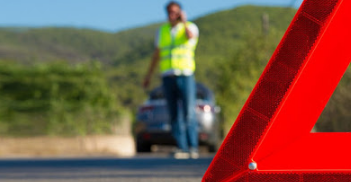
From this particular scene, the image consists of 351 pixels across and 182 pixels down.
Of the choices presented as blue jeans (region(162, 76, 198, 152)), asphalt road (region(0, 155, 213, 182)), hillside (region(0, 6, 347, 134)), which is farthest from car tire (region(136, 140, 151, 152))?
hillside (region(0, 6, 347, 134))

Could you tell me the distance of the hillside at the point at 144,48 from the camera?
160 ft

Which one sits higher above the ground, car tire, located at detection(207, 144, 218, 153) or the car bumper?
the car bumper

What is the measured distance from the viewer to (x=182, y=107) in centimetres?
1060

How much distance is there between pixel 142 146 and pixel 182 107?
18.1 ft

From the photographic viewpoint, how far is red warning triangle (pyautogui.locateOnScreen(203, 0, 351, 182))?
373 cm

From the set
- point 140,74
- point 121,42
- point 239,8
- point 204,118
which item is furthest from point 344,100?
point 121,42

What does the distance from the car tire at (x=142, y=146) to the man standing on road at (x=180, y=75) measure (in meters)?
5.12

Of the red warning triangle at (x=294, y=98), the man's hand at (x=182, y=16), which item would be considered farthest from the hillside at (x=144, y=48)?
the red warning triangle at (x=294, y=98)

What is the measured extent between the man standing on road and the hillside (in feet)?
52.1

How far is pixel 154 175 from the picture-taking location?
6.90 metres

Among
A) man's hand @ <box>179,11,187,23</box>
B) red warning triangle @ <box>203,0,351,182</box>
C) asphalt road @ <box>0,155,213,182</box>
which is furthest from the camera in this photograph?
man's hand @ <box>179,11,187,23</box>

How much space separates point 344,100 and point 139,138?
3.95 meters

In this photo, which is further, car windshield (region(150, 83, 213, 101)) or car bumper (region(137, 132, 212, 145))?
car windshield (region(150, 83, 213, 101))

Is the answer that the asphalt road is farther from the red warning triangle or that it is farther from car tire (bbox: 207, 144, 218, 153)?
car tire (bbox: 207, 144, 218, 153)
